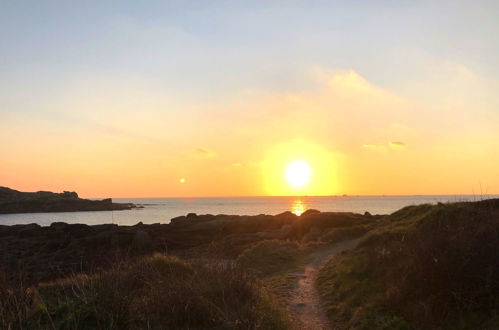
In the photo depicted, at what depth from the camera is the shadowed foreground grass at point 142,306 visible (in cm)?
798

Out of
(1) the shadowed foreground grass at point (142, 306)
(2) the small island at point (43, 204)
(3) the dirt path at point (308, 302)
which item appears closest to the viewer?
(1) the shadowed foreground grass at point (142, 306)

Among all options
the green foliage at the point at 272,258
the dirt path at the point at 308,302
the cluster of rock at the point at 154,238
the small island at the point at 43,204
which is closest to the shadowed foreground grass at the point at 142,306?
the dirt path at the point at 308,302

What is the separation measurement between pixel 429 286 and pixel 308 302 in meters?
4.81

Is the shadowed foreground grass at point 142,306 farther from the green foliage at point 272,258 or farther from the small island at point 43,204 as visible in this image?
the small island at point 43,204

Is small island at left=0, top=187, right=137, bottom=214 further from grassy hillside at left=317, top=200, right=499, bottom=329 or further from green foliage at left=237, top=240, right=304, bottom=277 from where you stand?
grassy hillside at left=317, top=200, right=499, bottom=329

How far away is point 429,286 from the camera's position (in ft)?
37.0

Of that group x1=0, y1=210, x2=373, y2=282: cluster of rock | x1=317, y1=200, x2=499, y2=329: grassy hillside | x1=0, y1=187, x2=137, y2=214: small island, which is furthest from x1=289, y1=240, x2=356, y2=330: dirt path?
x1=0, y1=187, x2=137, y2=214: small island

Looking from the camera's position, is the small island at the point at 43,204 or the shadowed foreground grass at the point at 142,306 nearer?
the shadowed foreground grass at the point at 142,306

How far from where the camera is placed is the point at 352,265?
16.9 m

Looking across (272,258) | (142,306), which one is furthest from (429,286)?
(272,258)

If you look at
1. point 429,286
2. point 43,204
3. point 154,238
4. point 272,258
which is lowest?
point 154,238

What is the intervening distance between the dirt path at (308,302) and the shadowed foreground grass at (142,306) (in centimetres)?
125

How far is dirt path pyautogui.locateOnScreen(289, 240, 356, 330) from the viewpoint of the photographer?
12406mm

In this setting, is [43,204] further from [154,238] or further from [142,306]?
[142,306]
